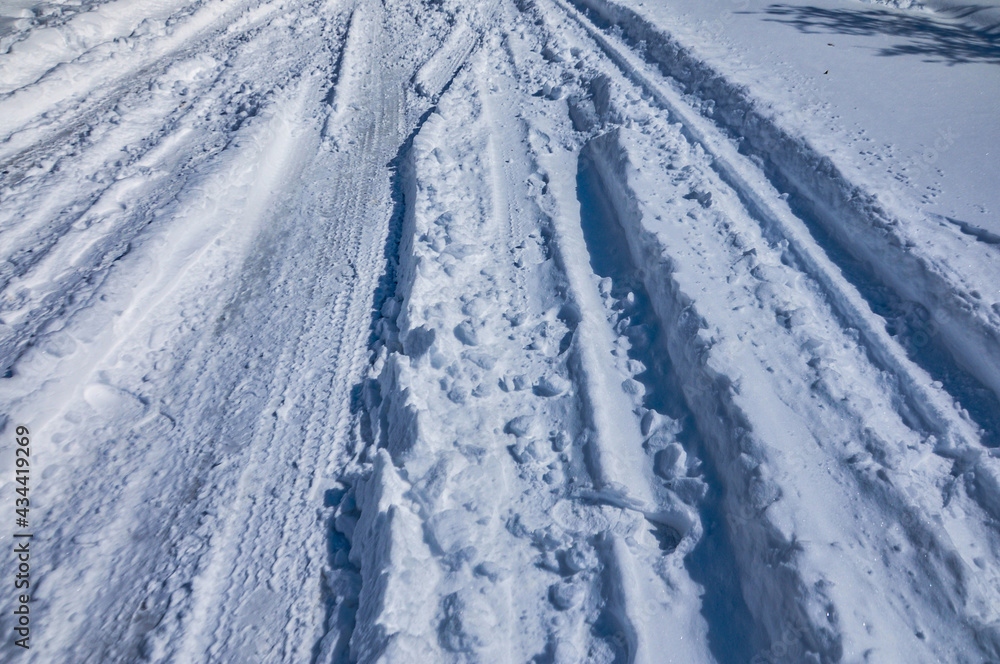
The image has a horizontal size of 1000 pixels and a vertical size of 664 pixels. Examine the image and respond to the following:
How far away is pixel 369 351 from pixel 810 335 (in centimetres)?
Result: 238

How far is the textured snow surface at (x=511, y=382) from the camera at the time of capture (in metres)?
1.99

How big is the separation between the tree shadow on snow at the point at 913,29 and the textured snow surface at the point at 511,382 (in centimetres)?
55

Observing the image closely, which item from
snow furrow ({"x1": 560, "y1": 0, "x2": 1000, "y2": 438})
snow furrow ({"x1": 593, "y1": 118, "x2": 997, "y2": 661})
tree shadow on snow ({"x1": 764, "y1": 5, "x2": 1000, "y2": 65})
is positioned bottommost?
snow furrow ({"x1": 593, "y1": 118, "x2": 997, "y2": 661})

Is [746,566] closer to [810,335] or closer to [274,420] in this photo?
[810,335]

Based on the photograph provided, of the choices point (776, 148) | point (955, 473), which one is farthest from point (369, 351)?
point (776, 148)

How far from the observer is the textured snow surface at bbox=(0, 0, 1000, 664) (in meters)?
1.99

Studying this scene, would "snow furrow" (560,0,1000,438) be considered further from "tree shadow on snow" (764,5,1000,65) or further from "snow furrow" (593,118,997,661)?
"tree shadow on snow" (764,5,1000,65)

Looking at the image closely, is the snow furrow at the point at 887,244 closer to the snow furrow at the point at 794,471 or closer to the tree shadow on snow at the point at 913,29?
the snow furrow at the point at 794,471

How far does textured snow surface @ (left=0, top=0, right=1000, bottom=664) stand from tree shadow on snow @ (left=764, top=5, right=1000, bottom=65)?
55cm

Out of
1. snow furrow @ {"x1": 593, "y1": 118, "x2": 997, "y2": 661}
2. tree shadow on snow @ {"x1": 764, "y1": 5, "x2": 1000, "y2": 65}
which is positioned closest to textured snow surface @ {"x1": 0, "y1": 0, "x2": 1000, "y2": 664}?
snow furrow @ {"x1": 593, "y1": 118, "x2": 997, "y2": 661}

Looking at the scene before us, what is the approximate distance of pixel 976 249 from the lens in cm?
295

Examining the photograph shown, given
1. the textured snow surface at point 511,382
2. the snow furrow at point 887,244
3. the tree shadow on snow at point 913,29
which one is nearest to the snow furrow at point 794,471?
the textured snow surface at point 511,382

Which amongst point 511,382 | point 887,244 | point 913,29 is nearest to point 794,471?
point 511,382

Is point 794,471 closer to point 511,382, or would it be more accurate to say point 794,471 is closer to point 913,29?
point 511,382
